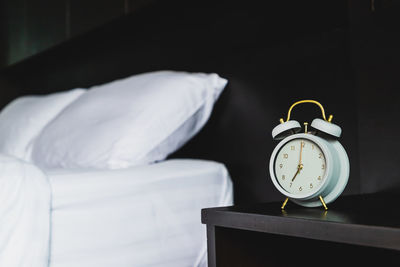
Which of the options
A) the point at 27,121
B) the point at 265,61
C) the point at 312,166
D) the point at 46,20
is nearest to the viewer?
the point at 312,166

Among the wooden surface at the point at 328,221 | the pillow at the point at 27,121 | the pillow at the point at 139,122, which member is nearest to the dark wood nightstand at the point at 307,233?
the wooden surface at the point at 328,221

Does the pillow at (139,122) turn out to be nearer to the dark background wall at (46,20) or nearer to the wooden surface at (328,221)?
the dark background wall at (46,20)

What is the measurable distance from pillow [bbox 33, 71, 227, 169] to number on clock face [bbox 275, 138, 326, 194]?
0.75 metres

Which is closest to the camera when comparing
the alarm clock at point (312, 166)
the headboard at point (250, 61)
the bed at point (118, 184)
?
the alarm clock at point (312, 166)

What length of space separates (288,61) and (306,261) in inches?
26.6

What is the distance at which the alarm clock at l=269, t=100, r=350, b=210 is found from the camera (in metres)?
0.94

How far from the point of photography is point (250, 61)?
1744 millimetres

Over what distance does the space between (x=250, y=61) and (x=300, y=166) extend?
837mm

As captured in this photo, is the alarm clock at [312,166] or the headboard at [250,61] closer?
the alarm clock at [312,166]

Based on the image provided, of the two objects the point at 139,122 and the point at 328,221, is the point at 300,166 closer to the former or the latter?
the point at 328,221

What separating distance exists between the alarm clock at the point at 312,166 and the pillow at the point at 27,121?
1.53 m

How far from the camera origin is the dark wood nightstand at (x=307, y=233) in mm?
783

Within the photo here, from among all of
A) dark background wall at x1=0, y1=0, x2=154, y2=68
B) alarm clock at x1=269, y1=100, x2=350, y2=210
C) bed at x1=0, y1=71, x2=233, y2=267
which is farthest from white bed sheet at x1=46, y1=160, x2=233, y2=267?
dark background wall at x1=0, y1=0, x2=154, y2=68

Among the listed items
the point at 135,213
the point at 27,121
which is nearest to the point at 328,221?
the point at 135,213
